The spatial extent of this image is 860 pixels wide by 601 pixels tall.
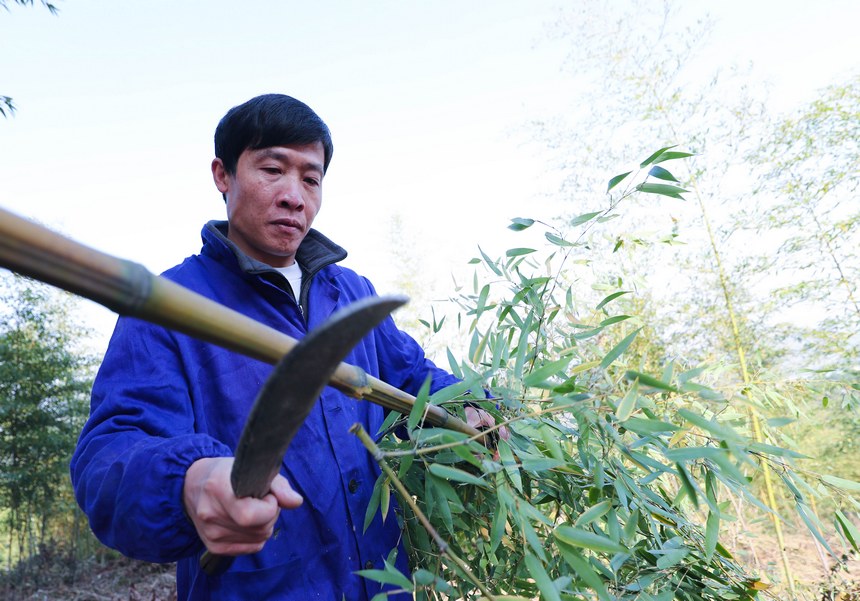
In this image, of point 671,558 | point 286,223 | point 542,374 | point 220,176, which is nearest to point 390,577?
point 542,374

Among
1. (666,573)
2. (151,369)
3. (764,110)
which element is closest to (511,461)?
(666,573)

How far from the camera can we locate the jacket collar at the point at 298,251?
61.1 inches

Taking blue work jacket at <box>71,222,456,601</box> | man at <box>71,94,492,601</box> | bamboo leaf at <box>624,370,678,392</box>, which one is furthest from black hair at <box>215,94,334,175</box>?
bamboo leaf at <box>624,370,678,392</box>

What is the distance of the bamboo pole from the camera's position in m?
0.54

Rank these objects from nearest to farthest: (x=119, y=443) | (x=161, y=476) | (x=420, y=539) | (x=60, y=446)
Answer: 1. (x=161, y=476)
2. (x=119, y=443)
3. (x=420, y=539)
4. (x=60, y=446)

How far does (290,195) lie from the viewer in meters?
1.62

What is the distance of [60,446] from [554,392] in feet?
30.0

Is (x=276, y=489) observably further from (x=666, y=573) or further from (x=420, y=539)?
(x=666, y=573)

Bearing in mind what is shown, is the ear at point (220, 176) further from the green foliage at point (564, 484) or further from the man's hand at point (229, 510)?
the man's hand at point (229, 510)

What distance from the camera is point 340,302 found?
1.80 metres

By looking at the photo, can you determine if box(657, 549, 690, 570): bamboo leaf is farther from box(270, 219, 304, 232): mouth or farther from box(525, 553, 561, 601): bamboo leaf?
box(270, 219, 304, 232): mouth

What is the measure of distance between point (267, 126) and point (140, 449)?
0.92 metres

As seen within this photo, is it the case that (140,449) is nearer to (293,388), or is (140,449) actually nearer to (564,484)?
(293,388)

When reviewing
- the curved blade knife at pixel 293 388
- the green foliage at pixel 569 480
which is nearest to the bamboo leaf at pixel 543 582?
the green foliage at pixel 569 480
